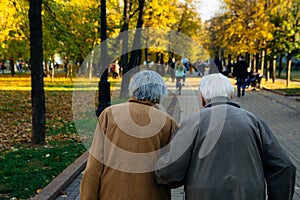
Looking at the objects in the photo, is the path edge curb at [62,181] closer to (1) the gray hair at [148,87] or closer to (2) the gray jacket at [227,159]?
(1) the gray hair at [148,87]

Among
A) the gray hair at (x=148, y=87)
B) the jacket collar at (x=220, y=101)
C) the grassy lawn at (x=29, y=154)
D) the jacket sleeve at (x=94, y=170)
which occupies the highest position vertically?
the gray hair at (x=148, y=87)

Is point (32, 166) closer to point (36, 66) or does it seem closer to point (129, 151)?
point (36, 66)

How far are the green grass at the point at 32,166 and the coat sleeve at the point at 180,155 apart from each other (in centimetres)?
316

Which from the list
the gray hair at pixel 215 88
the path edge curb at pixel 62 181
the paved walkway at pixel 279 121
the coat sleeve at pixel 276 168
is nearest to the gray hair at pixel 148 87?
the gray hair at pixel 215 88

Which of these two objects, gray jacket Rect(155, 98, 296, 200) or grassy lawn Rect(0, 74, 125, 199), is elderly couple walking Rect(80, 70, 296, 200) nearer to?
gray jacket Rect(155, 98, 296, 200)

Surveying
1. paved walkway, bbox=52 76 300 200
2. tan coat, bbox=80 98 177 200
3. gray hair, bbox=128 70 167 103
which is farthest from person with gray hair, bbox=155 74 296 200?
paved walkway, bbox=52 76 300 200

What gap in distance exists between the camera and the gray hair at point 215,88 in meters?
2.59

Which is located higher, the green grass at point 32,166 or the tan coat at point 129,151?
the tan coat at point 129,151

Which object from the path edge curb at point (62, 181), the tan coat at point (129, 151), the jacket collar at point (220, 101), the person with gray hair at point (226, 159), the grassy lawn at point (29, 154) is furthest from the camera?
the grassy lawn at point (29, 154)

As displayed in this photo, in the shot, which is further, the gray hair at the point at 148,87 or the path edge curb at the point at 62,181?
the path edge curb at the point at 62,181

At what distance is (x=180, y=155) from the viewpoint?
7.91 ft

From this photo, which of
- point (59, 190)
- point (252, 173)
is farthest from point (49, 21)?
point (252, 173)

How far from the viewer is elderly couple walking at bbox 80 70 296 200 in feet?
7.70

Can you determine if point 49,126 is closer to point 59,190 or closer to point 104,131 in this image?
point 59,190
